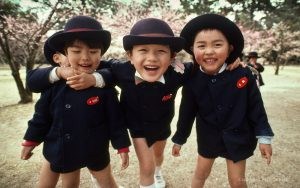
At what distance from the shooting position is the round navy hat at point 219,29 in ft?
7.31

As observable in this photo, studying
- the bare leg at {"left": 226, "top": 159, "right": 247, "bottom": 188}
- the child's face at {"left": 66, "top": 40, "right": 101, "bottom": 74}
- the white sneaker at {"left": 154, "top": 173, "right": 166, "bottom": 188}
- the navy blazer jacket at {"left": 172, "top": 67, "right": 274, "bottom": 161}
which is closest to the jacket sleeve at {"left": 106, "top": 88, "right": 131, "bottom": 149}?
the child's face at {"left": 66, "top": 40, "right": 101, "bottom": 74}

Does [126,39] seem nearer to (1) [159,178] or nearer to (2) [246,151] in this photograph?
(2) [246,151]

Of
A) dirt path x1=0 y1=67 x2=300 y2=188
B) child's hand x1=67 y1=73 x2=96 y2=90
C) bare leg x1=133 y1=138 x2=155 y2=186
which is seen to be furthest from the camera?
dirt path x1=0 y1=67 x2=300 y2=188

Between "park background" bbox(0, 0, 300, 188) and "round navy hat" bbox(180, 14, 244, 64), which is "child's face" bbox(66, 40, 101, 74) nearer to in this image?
"round navy hat" bbox(180, 14, 244, 64)

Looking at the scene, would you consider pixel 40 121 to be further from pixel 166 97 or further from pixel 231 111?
pixel 231 111

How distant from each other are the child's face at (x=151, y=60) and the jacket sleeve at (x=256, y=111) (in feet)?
2.25

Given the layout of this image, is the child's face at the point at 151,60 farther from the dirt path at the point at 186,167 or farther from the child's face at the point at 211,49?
the dirt path at the point at 186,167

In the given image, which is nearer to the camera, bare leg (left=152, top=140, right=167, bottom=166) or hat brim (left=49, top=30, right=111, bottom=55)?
hat brim (left=49, top=30, right=111, bottom=55)

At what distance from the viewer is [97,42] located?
216 centimetres

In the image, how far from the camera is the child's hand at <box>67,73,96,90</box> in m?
1.99

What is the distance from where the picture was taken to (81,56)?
2.10m

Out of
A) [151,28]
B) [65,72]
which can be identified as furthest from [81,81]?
[151,28]

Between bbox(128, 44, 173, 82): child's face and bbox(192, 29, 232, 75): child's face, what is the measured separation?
0.84ft

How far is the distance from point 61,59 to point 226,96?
1.34 meters
